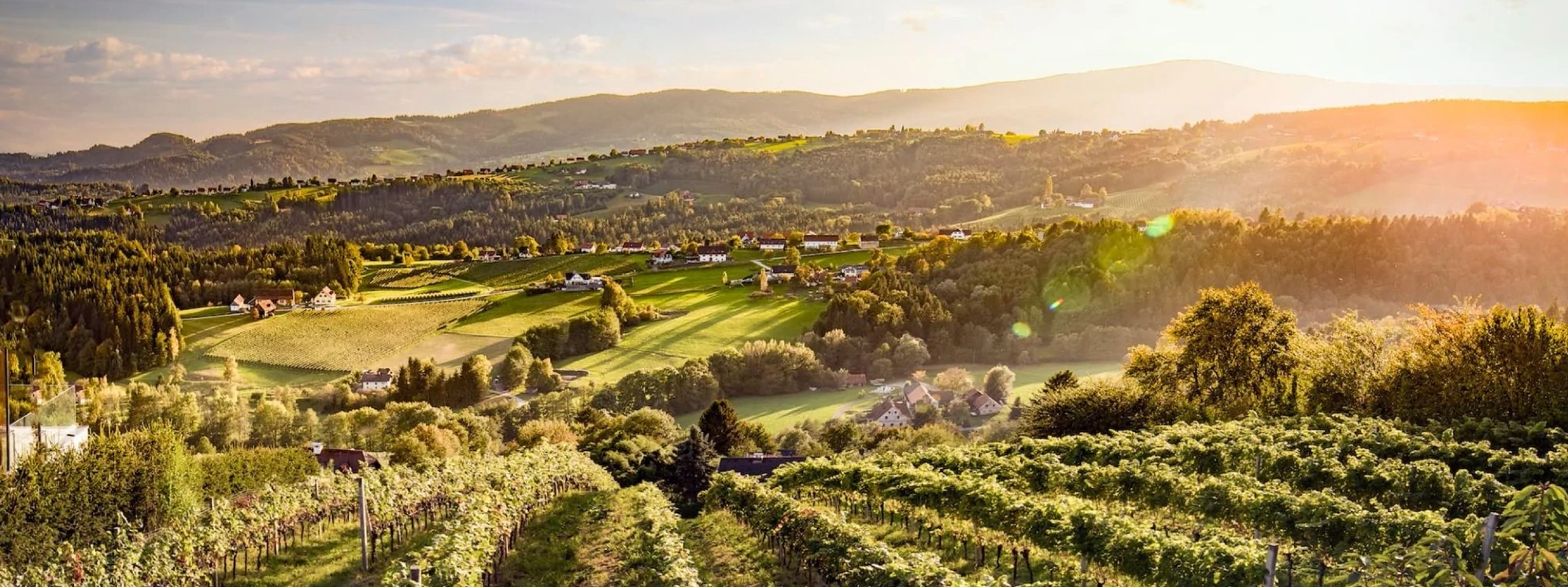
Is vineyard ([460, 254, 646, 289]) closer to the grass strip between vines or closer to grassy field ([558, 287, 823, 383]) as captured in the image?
grassy field ([558, 287, 823, 383])

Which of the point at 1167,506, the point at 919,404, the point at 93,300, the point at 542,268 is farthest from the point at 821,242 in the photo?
the point at 1167,506

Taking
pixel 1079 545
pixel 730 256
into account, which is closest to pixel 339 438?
pixel 1079 545

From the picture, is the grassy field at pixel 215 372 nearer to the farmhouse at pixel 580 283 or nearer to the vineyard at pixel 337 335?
the vineyard at pixel 337 335

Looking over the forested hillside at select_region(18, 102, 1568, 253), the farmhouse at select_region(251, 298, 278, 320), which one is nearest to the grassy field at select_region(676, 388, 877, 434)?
the farmhouse at select_region(251, 298, 278, 320)

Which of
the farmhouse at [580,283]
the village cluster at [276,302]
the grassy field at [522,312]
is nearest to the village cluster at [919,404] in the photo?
the grassy field at [522,312]

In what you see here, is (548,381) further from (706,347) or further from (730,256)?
(730,256)
